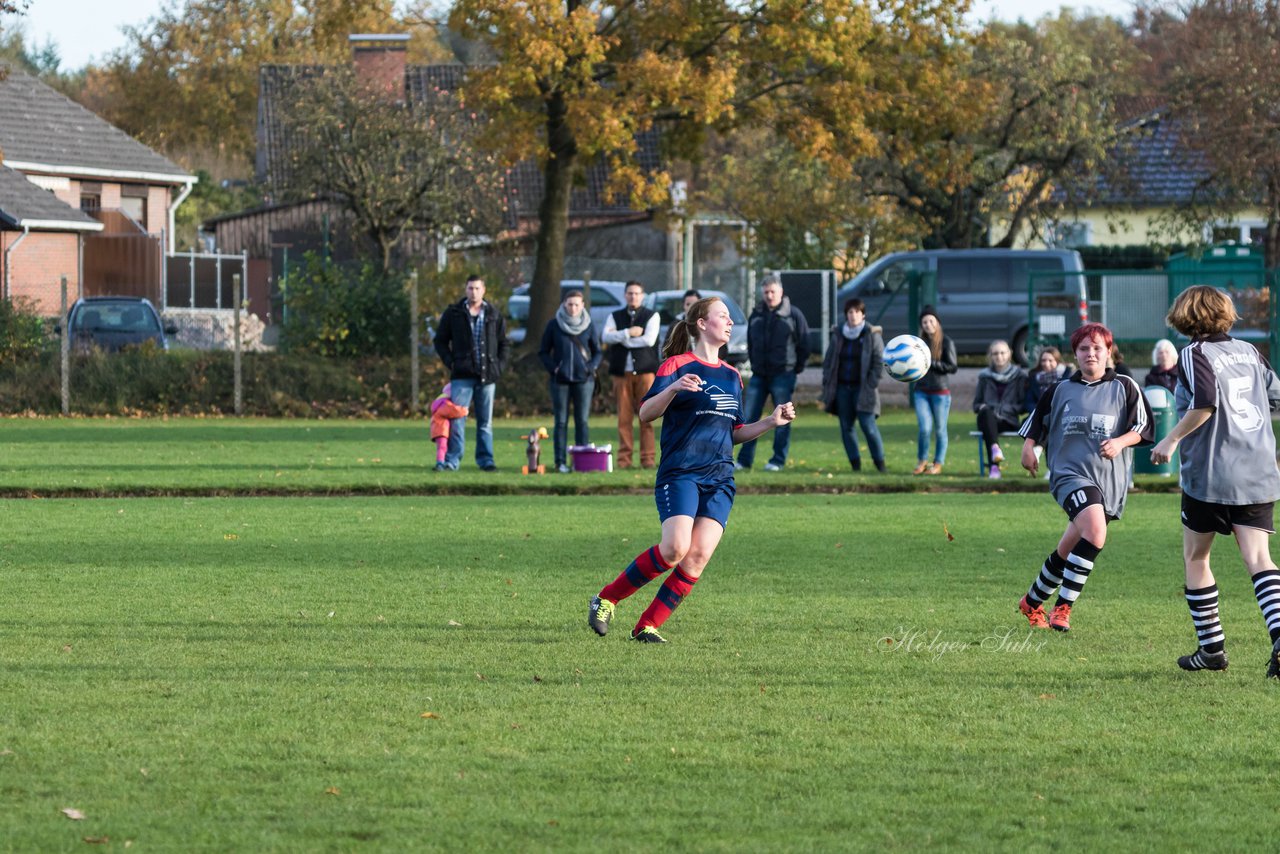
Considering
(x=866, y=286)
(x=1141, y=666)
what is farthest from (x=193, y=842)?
(x=866, y=286)

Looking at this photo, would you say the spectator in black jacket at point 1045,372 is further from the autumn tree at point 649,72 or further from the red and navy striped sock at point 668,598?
the autumn tree at point 649,72

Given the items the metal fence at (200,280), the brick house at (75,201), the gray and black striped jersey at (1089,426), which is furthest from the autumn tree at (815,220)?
the gray and black striped jersey at (1089,426)

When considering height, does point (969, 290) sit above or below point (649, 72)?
below

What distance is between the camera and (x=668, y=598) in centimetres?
891

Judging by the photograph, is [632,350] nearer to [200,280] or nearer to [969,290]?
[969,290]

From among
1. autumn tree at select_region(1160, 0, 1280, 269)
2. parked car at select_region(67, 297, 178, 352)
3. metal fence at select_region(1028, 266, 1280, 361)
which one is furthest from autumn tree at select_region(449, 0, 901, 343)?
autumn tree at select_region(1160, 0, 1280, 269)

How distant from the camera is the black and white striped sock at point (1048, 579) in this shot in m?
9.45

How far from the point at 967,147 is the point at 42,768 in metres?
35.8

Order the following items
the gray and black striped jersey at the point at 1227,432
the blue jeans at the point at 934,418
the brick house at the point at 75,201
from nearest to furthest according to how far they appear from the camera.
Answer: the gray and black striped jersey at the point at 1227,432 < the blue jeans at the point at 934,418 < the brick house at the point at 75,201

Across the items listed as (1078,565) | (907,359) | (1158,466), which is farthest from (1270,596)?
(1158,466)

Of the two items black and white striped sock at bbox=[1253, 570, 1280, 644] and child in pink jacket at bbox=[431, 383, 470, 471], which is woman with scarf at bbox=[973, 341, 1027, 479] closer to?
child in pink jacket at bbox=[431, 383, 470, 471]

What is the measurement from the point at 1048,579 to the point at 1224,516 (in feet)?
5.10

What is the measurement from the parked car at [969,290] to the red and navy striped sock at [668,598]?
24995 mm

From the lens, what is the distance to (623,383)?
19.4 meters
